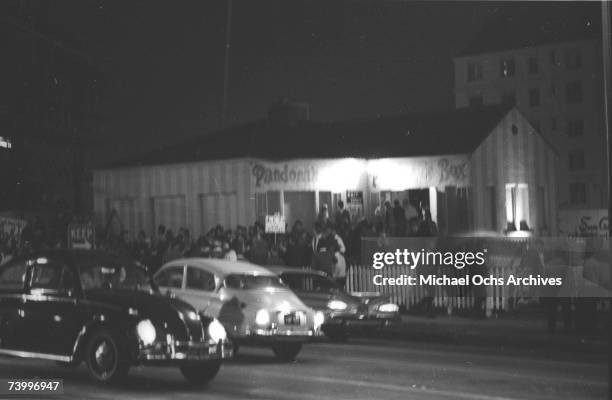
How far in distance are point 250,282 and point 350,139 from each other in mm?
18494

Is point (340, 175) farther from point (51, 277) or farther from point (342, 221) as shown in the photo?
point (51, 277)

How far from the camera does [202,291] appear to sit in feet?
51.4

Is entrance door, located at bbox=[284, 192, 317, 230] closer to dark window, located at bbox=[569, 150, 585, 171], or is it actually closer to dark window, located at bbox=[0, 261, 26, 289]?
dark window, located at bbox=[0, 261, 26, 289]

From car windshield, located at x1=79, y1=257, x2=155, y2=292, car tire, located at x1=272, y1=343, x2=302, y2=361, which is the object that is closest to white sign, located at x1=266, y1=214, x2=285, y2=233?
car tire, located at x1=272, y1=343, x2=302, y2=361

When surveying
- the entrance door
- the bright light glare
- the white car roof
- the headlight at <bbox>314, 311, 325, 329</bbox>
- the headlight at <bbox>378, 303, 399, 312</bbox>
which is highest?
the bright light glare

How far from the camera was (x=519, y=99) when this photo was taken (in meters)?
92.4

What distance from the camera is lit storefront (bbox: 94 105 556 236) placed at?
99.1ft

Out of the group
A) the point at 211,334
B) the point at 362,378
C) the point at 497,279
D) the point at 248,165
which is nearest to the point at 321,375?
Answer: the point at 362,378

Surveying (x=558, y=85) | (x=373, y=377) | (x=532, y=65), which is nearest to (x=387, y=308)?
(x=373, y=377)

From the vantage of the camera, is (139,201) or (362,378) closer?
(362,378)

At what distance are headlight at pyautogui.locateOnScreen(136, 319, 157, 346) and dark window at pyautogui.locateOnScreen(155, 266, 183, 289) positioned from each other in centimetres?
399

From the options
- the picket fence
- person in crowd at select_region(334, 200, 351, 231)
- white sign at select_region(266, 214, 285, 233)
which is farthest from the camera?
white sign at select_region(266, 214, 285, 233)

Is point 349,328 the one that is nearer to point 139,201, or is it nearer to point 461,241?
point 461,241

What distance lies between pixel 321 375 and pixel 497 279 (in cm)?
968
